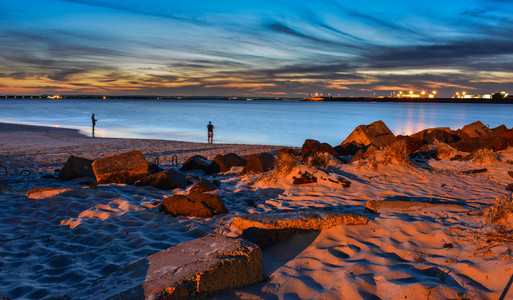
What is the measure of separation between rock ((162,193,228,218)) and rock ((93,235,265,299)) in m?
1.97

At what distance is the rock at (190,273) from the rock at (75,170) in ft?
20.3

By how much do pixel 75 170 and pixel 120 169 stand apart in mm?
1634

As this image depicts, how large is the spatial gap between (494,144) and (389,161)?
6.36 meters

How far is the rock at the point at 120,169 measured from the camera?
24.4 feet


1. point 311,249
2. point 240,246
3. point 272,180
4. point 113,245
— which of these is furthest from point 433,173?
point 113,245

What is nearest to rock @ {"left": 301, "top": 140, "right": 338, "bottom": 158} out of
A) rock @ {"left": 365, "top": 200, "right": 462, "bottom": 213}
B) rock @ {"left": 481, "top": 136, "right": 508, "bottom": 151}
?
rock @ {"left": 365, "top": 200, "right": 462, "bottom": 213}

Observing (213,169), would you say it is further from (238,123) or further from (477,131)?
(238,123)

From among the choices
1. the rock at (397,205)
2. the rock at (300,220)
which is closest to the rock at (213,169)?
the rock at (300,220)

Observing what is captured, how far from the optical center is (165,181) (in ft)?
23.6

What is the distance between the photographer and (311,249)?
3895 mm

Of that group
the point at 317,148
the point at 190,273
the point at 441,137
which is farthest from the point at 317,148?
the point at 190,273

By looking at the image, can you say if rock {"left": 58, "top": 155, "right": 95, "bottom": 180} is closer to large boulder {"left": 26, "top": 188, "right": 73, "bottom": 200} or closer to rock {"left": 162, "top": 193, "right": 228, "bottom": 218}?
large boulder {"left": 26, "top": 188, "right": 73, "bottom": 200}

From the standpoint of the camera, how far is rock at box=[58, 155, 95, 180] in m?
8.38

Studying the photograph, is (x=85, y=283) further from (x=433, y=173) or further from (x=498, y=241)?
(x=433, y=173)
